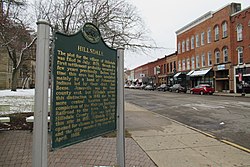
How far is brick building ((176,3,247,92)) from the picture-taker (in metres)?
34.7

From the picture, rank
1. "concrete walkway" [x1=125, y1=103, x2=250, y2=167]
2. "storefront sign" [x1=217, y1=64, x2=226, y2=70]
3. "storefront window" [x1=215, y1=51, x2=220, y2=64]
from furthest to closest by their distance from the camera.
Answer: "storefront window" [x1=215, y1=51, x2=220, y2=64]
"storefront sign" [x1=217, y1=64, x2=226, y2=70]
"concrete walkway" [x1=125, y1=103, x2=250, y2=167]

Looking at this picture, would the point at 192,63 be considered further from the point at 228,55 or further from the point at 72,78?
the point at 72,78

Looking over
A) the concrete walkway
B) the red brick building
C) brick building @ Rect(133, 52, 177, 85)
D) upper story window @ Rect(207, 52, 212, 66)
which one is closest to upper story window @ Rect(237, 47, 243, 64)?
the red brick building

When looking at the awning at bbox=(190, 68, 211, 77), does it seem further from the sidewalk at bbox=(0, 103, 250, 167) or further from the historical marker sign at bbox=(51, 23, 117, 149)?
the historical marker sign at bbox=(51, 23, 117, 149)

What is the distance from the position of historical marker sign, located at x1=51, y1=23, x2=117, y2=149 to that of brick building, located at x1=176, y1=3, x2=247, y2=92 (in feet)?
109

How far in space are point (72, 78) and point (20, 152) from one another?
317 centimetres

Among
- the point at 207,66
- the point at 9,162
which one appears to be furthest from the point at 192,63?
the point at 9,162

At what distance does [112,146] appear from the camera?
19.8 ft

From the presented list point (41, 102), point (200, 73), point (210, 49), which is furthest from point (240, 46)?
point (41, 102)

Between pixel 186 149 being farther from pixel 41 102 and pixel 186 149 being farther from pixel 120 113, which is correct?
pixel 41 102

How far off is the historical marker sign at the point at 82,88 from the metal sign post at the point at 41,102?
0.16 meters

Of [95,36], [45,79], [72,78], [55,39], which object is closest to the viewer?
[45,79]

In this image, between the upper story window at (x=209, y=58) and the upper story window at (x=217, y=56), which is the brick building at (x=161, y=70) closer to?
the upper story window at (x=209, y=58)

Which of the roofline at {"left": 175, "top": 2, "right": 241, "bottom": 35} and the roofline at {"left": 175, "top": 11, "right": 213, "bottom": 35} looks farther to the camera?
the roofline at {"left": 175, "top": 11, "right": 213, "bottom": 35}
